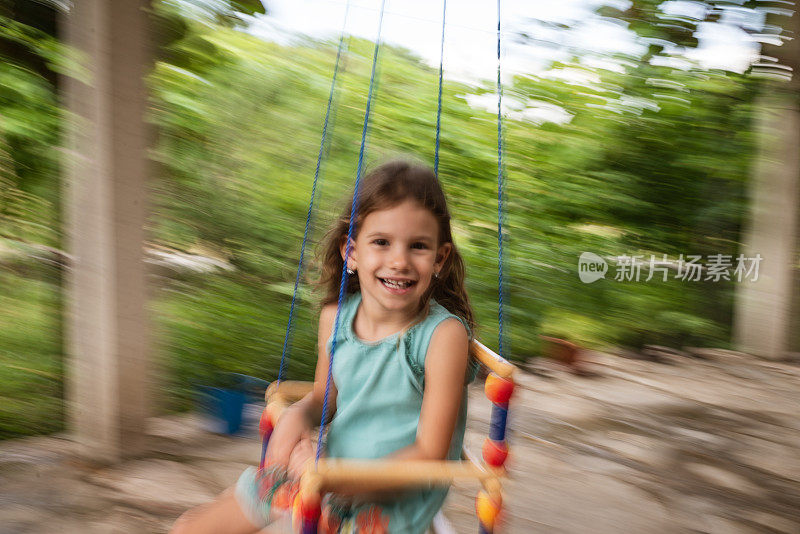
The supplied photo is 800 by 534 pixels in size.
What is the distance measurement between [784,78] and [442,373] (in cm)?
397

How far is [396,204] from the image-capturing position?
1.44 metres

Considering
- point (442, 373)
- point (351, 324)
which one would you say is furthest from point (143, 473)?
point (442, 373)

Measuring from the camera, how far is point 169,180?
130 inches

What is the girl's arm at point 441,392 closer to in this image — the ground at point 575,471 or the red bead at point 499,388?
the red bead at point 499,388

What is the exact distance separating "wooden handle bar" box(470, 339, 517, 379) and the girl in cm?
3

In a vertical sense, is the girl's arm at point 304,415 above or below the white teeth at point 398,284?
below

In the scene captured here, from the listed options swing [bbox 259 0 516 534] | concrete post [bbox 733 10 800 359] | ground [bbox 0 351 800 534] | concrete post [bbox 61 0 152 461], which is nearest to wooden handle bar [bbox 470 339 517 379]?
swing [bbox 259 0 516 534]

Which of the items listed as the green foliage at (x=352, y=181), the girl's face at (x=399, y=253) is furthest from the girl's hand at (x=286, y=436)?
the green foliage at (x=352, y=181)

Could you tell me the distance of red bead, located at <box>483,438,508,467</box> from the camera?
1252 mm

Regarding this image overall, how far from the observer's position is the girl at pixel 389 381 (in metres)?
1.34

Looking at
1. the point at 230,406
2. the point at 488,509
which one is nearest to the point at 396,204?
the point at 488,509

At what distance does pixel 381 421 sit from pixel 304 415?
0.19 m

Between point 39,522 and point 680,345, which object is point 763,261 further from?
point 39,522

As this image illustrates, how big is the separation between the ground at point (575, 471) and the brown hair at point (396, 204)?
0.89m
